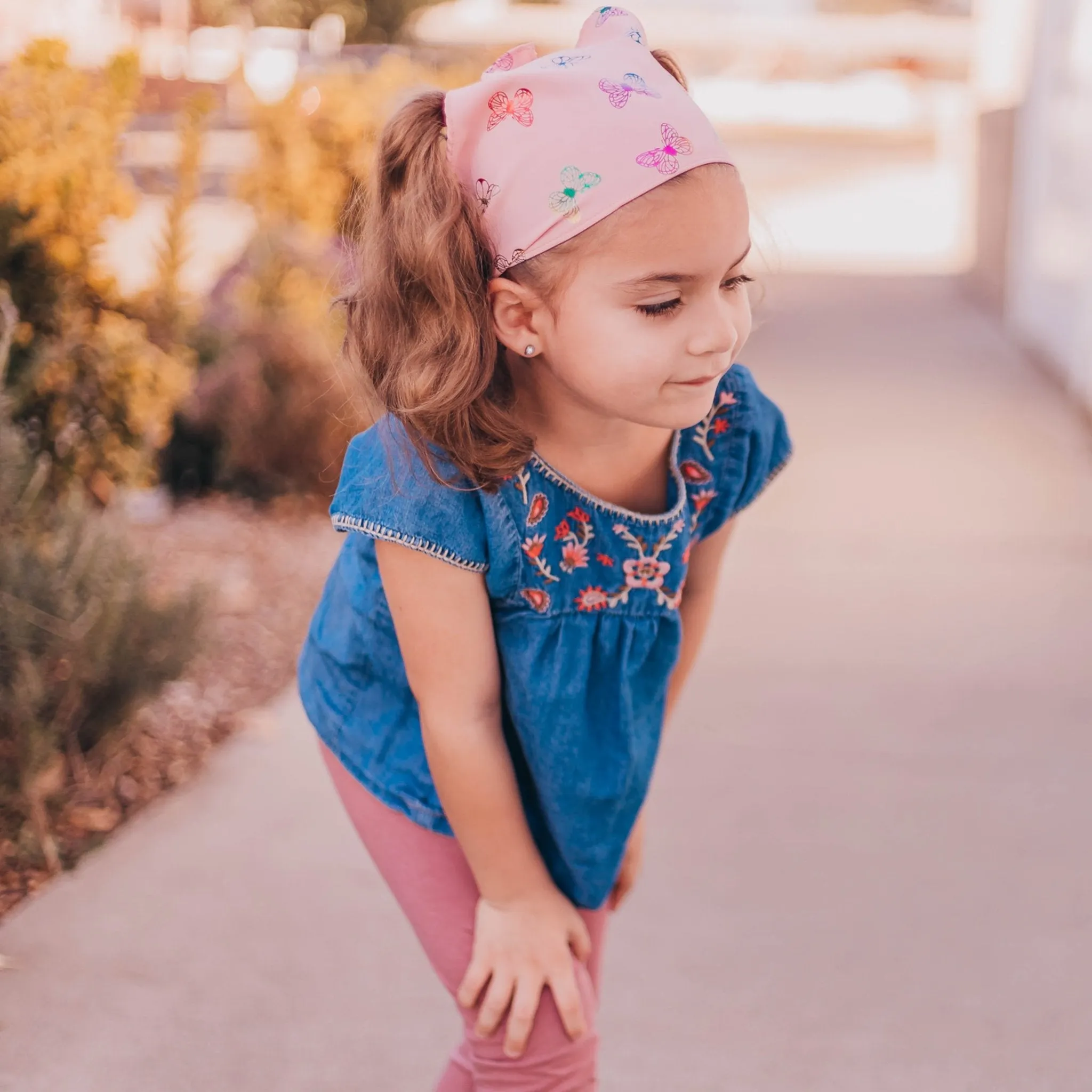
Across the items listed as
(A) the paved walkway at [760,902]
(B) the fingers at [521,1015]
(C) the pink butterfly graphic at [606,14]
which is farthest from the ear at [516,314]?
(A) the paved walkway at [760,902]

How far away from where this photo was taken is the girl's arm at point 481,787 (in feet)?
4.63

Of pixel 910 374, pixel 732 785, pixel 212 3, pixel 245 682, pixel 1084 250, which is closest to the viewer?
pixel 732 785

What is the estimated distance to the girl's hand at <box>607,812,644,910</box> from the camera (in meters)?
1.77

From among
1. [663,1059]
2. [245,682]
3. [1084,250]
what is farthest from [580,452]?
[1084,250]

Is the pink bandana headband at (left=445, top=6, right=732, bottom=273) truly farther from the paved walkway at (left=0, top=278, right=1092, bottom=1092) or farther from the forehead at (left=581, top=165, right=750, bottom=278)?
the paved walkway at (left=0, top=278, right=1092, bottom=1092)

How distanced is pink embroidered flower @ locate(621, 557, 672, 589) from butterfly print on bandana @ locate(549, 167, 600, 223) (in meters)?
0.41

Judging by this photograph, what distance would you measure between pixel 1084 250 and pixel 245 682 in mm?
4318

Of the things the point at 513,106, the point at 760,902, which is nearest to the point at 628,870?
the point at 760,902

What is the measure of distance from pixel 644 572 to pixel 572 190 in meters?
0.44

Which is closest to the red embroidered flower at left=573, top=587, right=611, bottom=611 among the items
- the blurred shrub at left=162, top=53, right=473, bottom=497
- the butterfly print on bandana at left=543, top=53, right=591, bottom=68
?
the butterfly print on bandana at left=543, top=53, right=591, bottom=68

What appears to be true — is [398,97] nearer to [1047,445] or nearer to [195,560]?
[195,560]

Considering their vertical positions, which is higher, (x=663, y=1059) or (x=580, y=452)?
(x=580, y=452)

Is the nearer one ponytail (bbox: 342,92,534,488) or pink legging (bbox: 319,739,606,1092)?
ponytail (bbox: 342,92,534,488)

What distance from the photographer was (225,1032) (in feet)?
6.77
